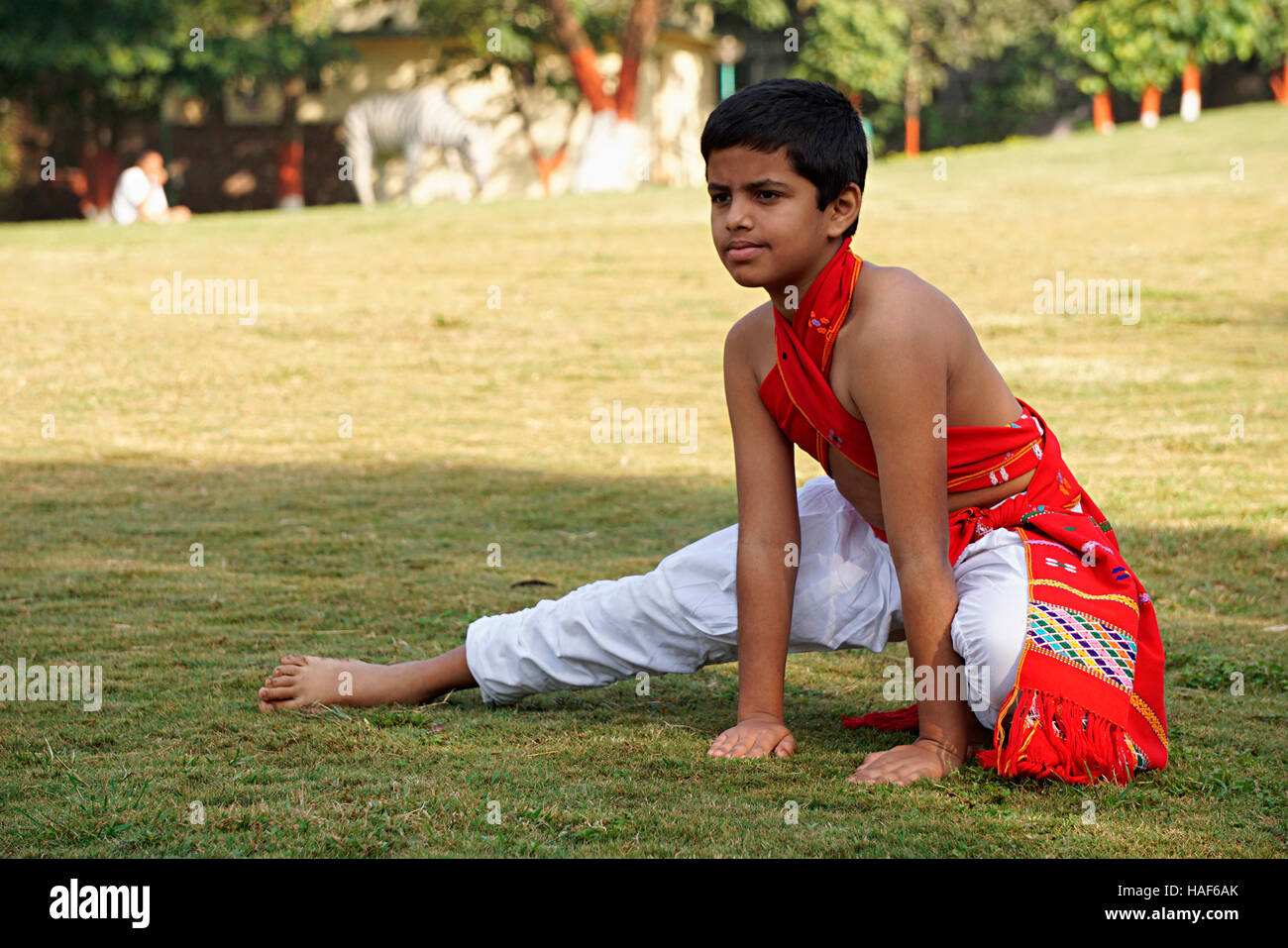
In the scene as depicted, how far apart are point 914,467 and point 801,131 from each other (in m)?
0.68

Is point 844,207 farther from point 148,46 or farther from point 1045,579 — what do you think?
point 148,46

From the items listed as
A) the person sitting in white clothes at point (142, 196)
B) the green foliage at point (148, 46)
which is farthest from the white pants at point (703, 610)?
the green foliage at point (148, 46)

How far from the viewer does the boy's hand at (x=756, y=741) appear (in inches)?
120

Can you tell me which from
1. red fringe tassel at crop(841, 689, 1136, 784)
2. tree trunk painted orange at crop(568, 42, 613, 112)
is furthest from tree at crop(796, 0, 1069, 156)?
red fringe tassel at crop(841, 689, 1136, 784)

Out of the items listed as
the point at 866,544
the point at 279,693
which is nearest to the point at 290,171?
the point at 279,693

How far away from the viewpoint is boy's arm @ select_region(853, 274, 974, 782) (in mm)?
2891

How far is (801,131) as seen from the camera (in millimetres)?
2873

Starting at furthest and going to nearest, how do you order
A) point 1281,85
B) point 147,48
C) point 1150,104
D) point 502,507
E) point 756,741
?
1. point 1281,85
2. point 1150,104
3. point 147,48
4. point 502,507
5. point 756,741

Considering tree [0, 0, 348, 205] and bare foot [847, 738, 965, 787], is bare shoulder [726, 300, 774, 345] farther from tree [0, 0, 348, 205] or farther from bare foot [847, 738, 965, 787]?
tree [0, 0, 348, 205]

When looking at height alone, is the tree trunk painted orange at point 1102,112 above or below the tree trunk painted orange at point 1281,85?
below

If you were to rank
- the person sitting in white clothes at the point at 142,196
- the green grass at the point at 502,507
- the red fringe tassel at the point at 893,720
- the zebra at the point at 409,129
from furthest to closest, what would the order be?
the zebra at the point at 409,129
the person sitting in white clothes at the point at 142,196
the red fringe tassel at the point at 893,720
the green grass at the point at 502,507

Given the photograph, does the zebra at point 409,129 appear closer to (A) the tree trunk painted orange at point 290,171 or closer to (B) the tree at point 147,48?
(B) the tree at point 147,48

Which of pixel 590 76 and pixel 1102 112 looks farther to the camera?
pixel 1102 112

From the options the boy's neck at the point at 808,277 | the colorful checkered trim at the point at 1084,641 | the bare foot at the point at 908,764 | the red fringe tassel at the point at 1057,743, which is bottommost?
the bare foot at the point at 908,764
